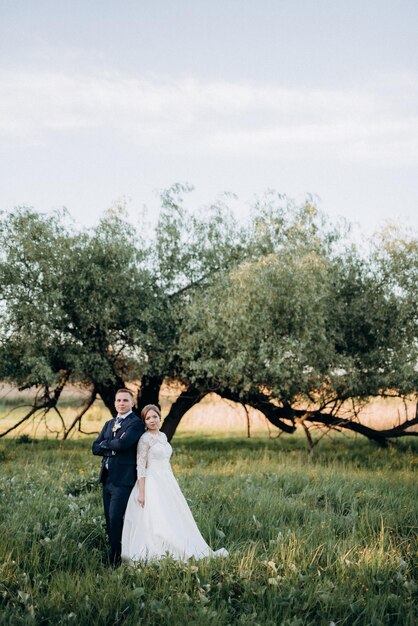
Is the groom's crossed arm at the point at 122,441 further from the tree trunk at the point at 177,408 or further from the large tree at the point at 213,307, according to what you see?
the tree trunk at the point at 177,408

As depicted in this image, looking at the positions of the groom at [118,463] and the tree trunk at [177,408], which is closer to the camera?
the groom at [118,463]

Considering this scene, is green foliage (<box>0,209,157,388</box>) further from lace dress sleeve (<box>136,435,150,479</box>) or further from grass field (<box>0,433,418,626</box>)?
lace dress sleeve (<box>136,435,150,479</box>)

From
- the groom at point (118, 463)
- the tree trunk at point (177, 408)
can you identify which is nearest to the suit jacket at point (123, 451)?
the groom at point (118, 463)

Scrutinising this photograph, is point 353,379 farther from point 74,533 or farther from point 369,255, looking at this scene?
point 74,533

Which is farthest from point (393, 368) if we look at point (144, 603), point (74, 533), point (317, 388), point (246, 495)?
point (144, 603)

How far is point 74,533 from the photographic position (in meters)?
8.39

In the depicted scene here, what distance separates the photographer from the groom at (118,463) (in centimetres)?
819

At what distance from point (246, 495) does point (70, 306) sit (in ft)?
30.5

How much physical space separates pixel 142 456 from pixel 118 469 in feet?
1.36

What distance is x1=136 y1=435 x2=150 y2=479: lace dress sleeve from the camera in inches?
324

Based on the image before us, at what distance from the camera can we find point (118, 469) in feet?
27.3

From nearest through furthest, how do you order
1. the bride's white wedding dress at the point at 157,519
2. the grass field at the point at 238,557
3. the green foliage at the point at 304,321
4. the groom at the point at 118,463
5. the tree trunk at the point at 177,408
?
the grass field at the point at 238,557 → the bride's white wedding dress at the point at 157,519 → the groom at the point at 118,463 → the green foliage at the point at 304,321 → the tree trunk at the point at 177,408

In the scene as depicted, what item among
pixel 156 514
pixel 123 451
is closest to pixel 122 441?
pixel 123 451

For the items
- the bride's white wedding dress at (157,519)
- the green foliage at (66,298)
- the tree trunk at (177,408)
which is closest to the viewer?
the bride's white wedding dress at (157,519)
